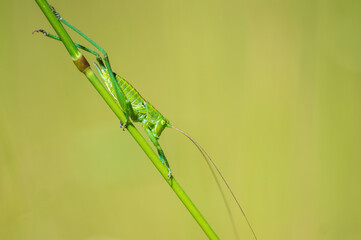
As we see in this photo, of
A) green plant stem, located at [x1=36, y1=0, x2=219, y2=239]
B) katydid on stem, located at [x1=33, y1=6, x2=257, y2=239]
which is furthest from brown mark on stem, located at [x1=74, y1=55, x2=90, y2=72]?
katydid on stem, located at [x1=33, y1=6, x2=257, y2=239]

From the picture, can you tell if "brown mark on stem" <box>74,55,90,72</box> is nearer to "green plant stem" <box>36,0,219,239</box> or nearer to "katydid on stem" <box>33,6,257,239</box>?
"green plant stem" <box>36,0,219,239</box>

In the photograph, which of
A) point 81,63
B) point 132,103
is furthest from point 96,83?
point 132,103

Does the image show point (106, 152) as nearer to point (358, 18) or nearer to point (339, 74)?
point (339, 74)

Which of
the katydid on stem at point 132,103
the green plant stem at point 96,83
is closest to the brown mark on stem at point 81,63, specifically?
the green plant stem at point 96,83

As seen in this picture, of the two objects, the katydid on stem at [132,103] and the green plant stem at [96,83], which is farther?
the katydid on stem at [132,103]

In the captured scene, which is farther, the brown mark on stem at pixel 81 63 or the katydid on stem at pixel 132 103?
the katydid on stem at pixel 132 103

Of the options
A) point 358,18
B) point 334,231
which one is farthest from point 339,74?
point 334,231

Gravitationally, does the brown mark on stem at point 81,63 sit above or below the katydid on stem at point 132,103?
above

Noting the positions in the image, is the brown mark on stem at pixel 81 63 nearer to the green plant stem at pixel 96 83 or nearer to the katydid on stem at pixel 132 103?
the green plant stem at pixel 96 83

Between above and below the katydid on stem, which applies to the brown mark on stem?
above

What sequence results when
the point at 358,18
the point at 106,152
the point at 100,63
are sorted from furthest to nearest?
1. the point at 358,18
2. the point at 106,152
3. the point at 100,63

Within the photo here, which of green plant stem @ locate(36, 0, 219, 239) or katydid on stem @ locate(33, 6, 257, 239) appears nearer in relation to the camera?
green plant stem @ locate(36, 0, 219, 239)
